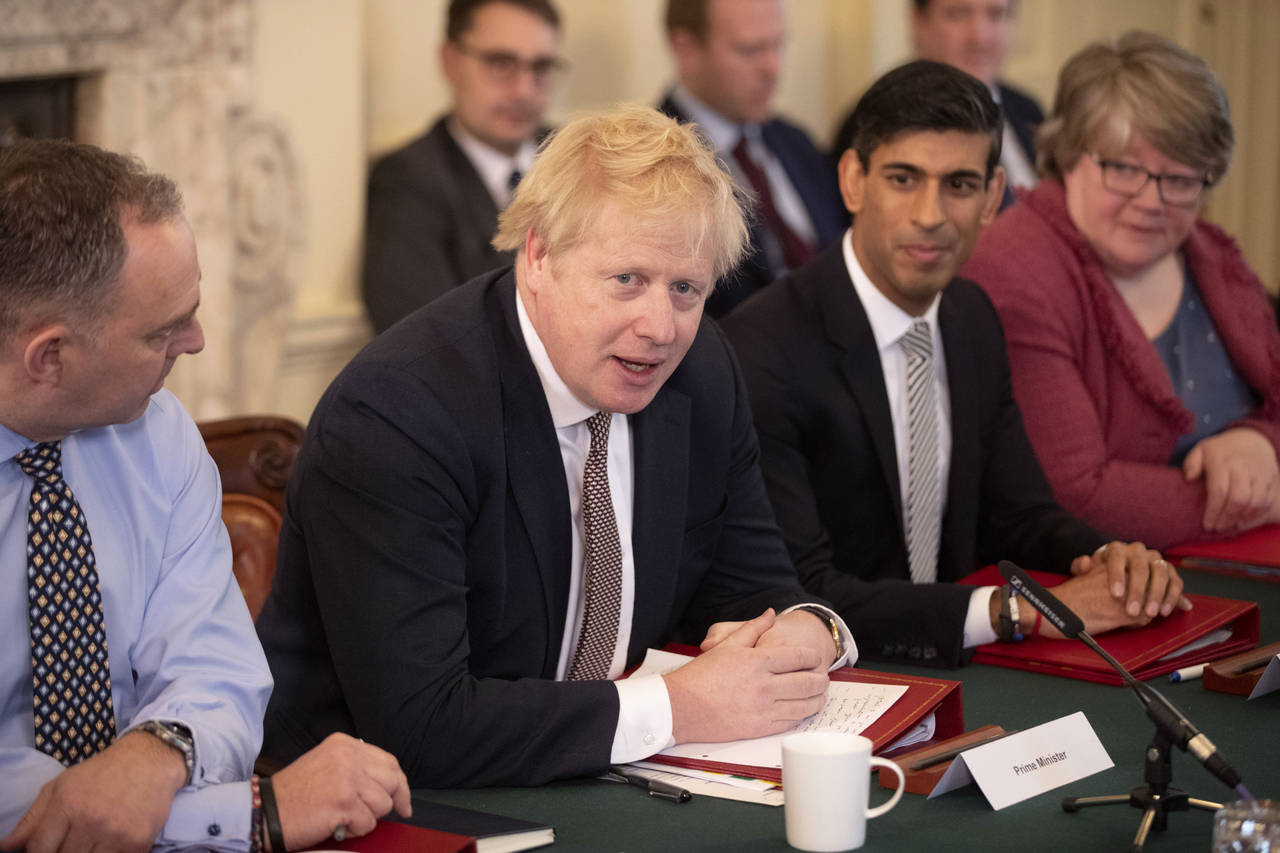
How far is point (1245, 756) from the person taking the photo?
166 cm

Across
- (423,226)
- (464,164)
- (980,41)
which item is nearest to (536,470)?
(423,226)

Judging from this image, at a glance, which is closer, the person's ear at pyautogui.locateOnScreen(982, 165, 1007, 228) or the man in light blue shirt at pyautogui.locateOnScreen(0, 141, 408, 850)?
the man in light blue shirt at pyautogui.locateOnScreen(0, 141, 408, 850)

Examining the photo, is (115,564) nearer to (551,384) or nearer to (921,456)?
(551,384)

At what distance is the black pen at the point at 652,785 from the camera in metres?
1.55

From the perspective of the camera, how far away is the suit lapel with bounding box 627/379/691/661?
1.94 m

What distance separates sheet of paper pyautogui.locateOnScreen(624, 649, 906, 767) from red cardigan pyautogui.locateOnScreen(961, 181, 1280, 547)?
3.25 feet

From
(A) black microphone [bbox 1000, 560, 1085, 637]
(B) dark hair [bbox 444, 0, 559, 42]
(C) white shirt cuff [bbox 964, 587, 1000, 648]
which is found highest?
(B) dark hair [bbox 444, 0, 559, 42]

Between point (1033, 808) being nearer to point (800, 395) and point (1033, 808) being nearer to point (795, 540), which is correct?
point (795, 540)

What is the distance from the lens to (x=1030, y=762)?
1.58 m

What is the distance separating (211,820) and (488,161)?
3083 mm

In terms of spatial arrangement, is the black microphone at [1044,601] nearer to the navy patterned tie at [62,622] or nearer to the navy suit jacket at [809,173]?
the navy patterned tie at [62,622]

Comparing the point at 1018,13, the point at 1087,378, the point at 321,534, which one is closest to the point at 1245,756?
the point at 321,534

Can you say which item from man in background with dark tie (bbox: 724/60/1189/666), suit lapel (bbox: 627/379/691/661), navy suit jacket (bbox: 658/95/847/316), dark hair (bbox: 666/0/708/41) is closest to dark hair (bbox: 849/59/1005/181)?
man in background with dark tie (bbox: 724/60/1189/666)

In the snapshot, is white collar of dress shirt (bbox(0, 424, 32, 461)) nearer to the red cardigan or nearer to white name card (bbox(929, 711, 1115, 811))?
white name card (bbox(929, 711, 1115, 811))
